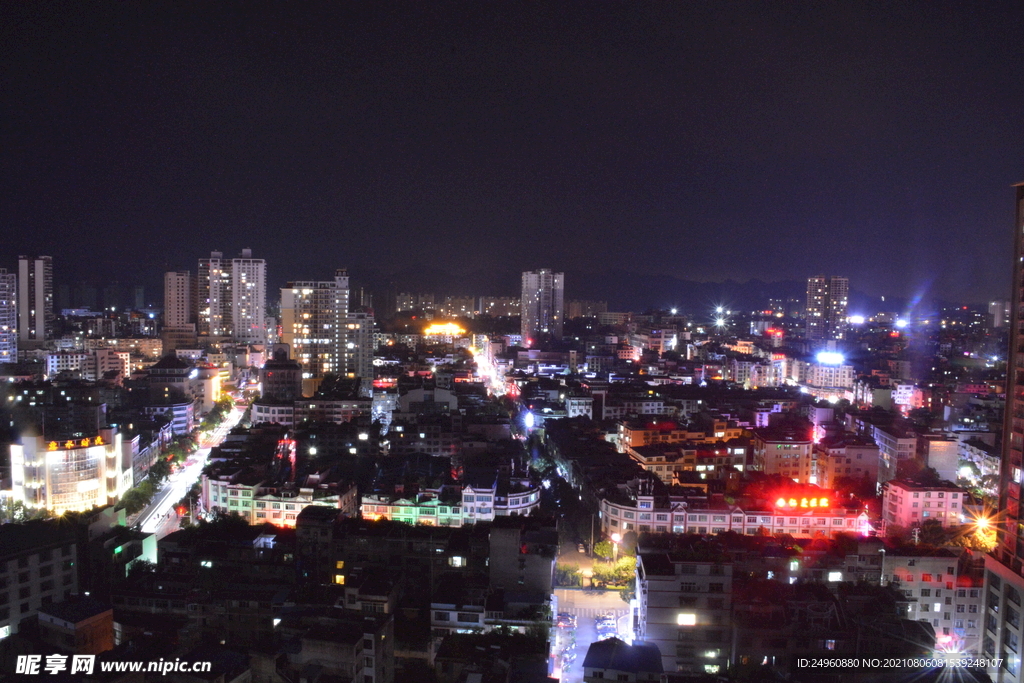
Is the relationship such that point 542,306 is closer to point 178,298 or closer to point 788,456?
point 178,298

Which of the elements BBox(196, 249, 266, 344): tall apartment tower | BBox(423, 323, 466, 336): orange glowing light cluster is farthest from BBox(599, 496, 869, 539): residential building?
BBox(423, 323, 466, 336): orange glowing light cluster

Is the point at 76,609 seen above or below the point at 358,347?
below

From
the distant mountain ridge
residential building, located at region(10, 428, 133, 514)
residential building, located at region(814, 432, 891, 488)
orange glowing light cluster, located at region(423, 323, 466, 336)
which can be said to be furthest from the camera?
the distant mountain ridge

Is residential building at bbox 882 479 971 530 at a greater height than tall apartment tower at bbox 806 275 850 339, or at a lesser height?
lesser

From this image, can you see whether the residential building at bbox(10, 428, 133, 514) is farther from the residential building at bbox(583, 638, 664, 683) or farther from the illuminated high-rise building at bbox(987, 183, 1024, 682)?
the illuminated high-rise building at bbox(987, 183, 1024, 682)

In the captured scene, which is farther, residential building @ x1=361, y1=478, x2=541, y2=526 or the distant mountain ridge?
the distant mountain ridge

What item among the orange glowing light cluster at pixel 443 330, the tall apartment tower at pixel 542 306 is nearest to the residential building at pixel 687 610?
the tall apartment tower at pixel 542 306

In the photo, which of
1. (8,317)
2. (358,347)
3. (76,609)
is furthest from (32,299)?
(76,609)

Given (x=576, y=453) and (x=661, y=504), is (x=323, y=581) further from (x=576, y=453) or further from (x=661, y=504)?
(x=576, y=453)
